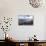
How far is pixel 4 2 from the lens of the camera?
15.3ft

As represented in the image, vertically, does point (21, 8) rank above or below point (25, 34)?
above

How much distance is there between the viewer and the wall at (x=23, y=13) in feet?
15.3

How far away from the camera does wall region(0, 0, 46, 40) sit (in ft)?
15.3

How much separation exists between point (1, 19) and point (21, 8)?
0.84 m

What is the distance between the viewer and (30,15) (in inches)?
187

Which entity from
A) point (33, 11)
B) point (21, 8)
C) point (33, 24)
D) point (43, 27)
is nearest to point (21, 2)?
point (21, 8)

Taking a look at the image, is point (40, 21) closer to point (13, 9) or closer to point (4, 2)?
point (13, 9)

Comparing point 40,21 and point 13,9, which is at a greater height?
point 13,9

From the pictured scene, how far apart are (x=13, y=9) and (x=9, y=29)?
2.47 feet

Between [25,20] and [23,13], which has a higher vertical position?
[23,13]

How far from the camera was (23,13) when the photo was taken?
472 centimetres

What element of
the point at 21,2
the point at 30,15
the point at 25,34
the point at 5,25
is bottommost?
the point at 25,34

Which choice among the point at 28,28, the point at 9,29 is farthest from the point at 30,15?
the point at 9,29

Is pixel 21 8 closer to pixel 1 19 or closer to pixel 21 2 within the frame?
pixel 21 2
